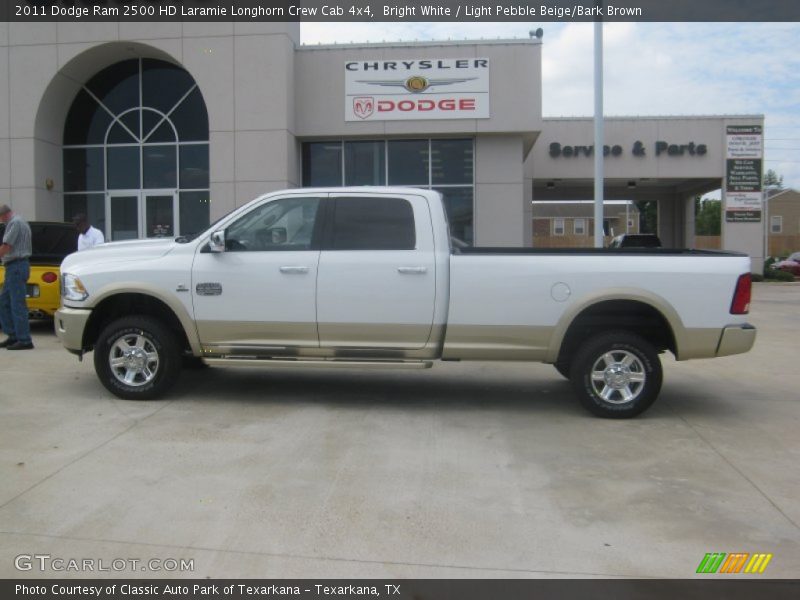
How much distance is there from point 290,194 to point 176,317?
1.64 m

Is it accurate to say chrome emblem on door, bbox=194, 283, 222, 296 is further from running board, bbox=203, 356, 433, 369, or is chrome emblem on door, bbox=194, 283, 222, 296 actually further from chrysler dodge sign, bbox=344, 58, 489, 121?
chrysler dodge sign, bbox=344, 58, 489, 121

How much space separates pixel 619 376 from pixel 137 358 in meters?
4.49

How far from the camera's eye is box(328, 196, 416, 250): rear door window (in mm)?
6793

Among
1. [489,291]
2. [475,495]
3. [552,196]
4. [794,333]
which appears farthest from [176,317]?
[552,196]

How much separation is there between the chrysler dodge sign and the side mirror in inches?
463

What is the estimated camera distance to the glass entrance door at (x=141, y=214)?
18.6m

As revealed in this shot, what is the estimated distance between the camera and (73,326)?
694 centimetres

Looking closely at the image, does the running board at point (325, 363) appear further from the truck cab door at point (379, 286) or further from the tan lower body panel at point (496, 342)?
the tan lower body panel at point (496, 342)

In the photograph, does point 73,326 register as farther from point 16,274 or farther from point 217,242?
point 16,274

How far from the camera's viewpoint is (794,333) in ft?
41.4

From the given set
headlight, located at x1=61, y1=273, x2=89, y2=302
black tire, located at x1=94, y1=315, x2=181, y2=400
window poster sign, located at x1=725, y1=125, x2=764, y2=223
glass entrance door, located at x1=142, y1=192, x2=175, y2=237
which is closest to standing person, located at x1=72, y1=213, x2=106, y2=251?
headlight, located at x1=61, y1=273, x2=89, y2=302

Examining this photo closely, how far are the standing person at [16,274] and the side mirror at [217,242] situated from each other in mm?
4054
